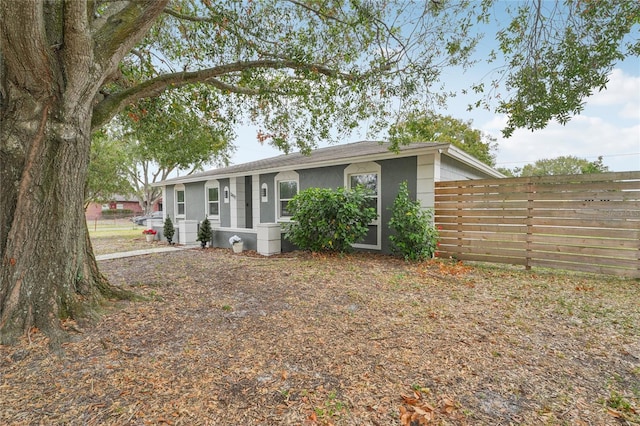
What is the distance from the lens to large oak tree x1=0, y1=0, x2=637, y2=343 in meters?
2.56

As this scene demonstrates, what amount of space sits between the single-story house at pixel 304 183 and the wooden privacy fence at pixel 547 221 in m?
0.84

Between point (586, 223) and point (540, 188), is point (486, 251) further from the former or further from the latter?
point (586, 223)

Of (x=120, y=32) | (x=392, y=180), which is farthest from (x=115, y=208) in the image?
(x=120, y=32)

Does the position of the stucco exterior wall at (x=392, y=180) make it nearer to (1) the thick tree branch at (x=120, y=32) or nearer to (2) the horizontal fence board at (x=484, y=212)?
(2) the horizontal fence board at (x=484, y=212)

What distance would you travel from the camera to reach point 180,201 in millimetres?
13469

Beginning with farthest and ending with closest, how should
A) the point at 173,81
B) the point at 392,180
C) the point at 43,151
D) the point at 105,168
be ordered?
the point at 105,168 → the point at 392,180 → the point at 173,81 → the point at 43,151

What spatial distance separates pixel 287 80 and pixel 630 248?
6.87 metres

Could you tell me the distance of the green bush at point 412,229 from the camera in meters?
6.16

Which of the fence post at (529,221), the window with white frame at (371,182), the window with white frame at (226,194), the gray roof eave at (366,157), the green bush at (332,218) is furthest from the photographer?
the window with white frame at (226,194)

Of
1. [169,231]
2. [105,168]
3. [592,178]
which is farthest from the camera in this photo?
[105,168]

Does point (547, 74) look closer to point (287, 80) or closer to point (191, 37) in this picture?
point (287, 80)

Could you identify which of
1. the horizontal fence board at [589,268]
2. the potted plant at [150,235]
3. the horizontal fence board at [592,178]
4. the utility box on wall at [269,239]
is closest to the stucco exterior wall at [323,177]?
the utility box on wall at [269,239]

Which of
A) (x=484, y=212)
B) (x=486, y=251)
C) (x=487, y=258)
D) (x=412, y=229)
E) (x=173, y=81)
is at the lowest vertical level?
(x=487, y=258)

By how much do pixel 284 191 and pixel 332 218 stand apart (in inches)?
125
